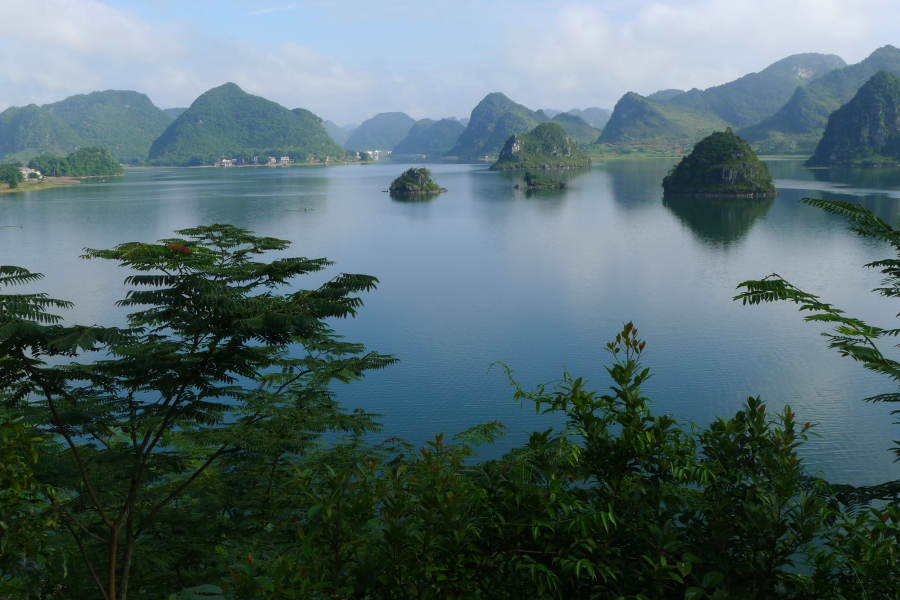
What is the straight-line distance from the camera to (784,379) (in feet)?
75.0

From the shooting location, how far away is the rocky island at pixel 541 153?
18291cm

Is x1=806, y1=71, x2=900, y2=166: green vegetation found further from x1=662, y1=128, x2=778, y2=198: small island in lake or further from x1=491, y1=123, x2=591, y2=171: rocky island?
x1=662, y1=128, x2=778, y2=198: small island in lake

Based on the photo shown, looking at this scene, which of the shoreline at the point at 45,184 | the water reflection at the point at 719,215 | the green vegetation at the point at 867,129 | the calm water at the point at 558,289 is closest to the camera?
the calm water at the point at 558,289

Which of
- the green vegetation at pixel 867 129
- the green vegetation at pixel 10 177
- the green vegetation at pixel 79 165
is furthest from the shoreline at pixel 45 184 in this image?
the green vegetation at pixel 867 129

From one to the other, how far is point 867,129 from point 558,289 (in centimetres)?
16218

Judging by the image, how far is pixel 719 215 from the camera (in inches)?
2849

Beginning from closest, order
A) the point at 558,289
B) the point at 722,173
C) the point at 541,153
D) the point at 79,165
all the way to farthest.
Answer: the point at 558,289 < the point at 722,173 < the point at 79,165 < the point at 541,153

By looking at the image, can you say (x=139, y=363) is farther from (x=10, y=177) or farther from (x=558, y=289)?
(x=10, y=177)

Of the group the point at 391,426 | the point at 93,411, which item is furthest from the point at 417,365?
the point at 93,411

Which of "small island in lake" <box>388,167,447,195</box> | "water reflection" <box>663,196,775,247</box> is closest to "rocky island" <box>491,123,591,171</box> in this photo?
"small island in lake" <box>388,167,447,195</box>

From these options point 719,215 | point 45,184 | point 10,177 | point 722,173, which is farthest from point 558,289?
point 45,184

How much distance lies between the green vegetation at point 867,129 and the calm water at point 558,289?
252ft

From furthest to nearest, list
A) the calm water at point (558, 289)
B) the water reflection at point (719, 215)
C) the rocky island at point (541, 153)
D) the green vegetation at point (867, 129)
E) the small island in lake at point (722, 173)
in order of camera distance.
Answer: the rocky island at point (541, 153) → the green vegetation at point (867, 129) → the small island in lake at point (722, 173) → the water reflection at point (719, 215) → the calm water at point (558, 289)

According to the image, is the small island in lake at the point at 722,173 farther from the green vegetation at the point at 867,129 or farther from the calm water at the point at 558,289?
the green vegetation at the point at 867,129
